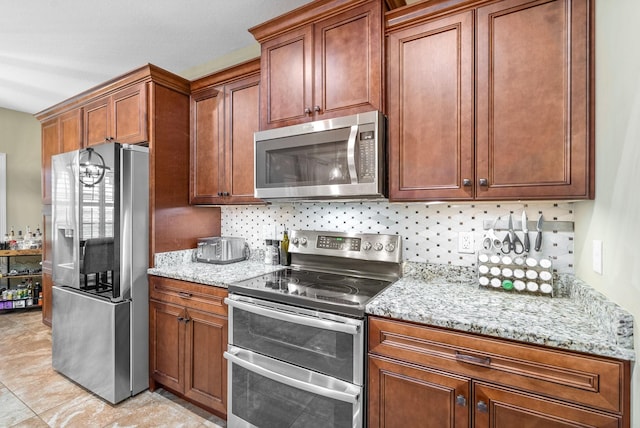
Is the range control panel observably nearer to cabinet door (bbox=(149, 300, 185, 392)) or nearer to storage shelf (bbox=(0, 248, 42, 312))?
cabinet door (bbox=(149, 300, 185, 392))

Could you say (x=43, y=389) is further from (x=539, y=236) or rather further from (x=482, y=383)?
(x=539, y=236)

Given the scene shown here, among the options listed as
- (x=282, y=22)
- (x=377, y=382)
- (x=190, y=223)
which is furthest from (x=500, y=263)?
(x=190, y=223)

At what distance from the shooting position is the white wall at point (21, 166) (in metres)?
4.27

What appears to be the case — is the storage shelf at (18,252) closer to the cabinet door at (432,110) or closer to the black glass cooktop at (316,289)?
the black glass cooktop at (316,289)

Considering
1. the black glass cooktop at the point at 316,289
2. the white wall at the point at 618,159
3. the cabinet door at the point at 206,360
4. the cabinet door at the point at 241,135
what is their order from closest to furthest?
1. the white wall at the point at 618,159
2. the black glass cooktop at the point at 316,289
3. the cabinet door at the point at 206,360
4. the cabinet door at the point at 241,135

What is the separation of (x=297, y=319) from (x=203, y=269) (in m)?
0.98

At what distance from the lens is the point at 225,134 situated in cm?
232

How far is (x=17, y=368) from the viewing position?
261cm

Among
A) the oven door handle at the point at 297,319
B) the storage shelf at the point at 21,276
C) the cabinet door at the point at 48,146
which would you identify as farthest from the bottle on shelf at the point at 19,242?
the oven door handle at the point at 297,319

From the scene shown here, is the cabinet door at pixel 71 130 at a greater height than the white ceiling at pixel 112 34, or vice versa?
the white ceiling at pixel 112 34

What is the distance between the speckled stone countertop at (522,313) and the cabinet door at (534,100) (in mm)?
469

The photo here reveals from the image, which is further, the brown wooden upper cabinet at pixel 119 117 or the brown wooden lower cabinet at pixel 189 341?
the brown wooden upper cabinet at pixel 119 117

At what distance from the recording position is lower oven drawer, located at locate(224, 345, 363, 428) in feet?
4.53

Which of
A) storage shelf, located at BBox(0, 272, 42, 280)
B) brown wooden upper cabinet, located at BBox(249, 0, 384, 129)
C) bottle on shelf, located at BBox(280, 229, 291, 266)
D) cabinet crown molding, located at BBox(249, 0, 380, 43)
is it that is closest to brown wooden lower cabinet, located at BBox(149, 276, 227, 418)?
bottle on shelf, located at BBox(280, 229, 291, 266)
